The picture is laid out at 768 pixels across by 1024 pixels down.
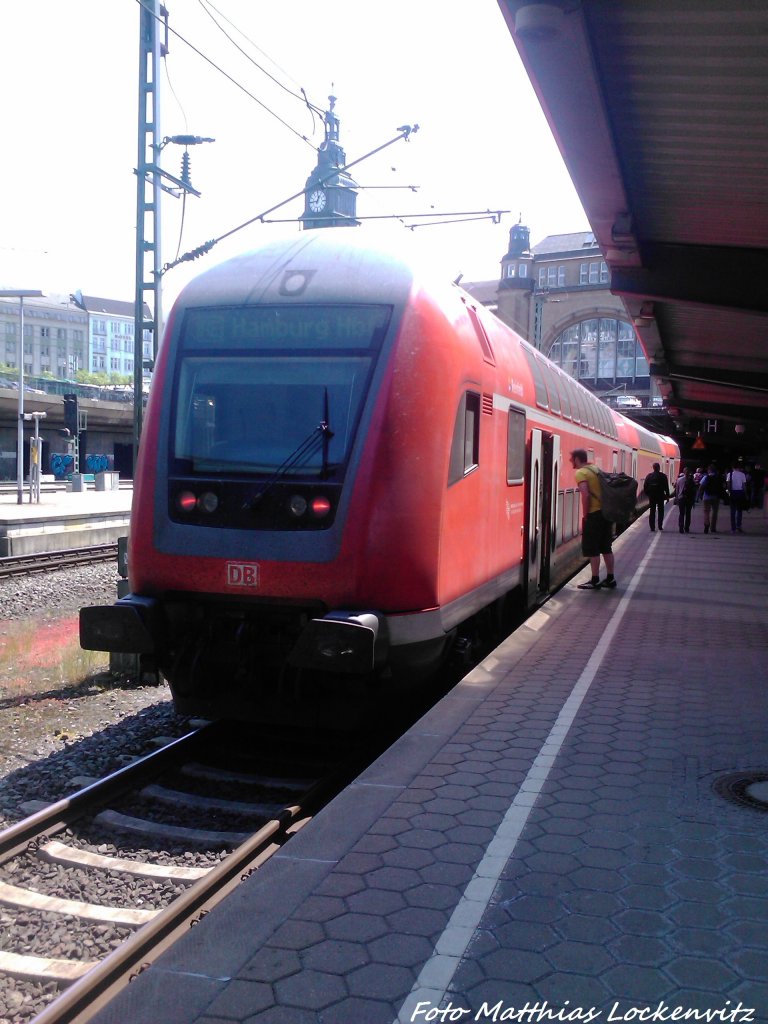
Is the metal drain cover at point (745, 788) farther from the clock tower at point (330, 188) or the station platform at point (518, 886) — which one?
the clock tower at point (330, 188)

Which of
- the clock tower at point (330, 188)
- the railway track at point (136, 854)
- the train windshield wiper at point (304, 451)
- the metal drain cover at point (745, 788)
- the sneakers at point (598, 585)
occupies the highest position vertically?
the clock tower at point (330, 188)

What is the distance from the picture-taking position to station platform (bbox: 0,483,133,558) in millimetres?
20594

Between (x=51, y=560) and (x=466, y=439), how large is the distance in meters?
13.9

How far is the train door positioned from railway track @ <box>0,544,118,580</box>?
32.3 ft

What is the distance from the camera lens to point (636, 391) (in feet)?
277

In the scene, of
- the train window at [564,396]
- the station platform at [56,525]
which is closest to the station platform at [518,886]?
the train window at [564,396]

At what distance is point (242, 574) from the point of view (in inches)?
240

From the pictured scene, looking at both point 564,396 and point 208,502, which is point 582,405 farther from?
point 208,502

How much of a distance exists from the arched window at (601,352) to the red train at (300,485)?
7939cm

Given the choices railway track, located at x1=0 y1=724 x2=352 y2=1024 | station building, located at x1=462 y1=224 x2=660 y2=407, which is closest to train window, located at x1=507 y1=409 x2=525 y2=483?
railway track, located at x1=0 y1=724 x2=352 y2=1024

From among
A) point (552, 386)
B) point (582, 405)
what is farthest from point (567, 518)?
point (582, 405)

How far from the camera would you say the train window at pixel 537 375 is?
976cm

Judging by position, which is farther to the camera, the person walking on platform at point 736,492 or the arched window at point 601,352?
the arched window at point 601,352

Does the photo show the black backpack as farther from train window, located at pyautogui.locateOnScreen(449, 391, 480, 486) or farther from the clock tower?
train window, located at pyautogui.locateOnScreen(449, 391, 480, 486)
